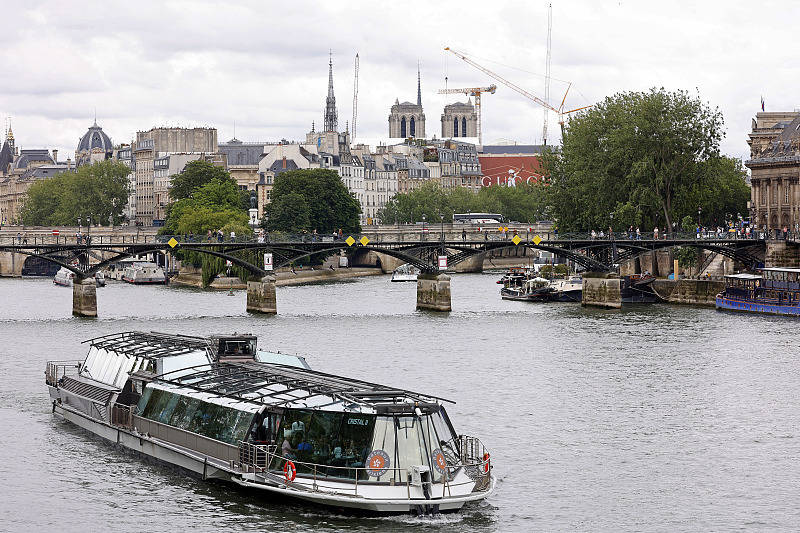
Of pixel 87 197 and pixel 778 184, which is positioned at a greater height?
pixel 87 197

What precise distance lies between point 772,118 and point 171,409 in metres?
117

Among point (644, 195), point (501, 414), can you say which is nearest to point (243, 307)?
point (644, 195)

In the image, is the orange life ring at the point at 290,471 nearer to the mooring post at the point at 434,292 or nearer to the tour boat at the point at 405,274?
the mooring post at the point at 434,292

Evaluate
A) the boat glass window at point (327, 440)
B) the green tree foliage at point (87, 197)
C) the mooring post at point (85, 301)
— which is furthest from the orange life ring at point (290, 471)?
the green tree foliage at point (87, 197)

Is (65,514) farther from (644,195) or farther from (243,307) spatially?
(644,195)

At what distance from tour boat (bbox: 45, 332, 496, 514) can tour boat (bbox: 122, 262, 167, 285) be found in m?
97.7

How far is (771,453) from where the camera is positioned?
39.9 meters

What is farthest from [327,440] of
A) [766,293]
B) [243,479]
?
[766,293]

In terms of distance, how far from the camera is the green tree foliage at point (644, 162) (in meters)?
107

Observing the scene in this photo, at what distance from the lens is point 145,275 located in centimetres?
13900

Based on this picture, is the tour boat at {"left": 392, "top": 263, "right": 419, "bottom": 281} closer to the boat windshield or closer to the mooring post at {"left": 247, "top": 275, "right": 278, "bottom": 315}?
the mooring post at {"left": 247, "top": 275, "right": 278, "bottom": 315}

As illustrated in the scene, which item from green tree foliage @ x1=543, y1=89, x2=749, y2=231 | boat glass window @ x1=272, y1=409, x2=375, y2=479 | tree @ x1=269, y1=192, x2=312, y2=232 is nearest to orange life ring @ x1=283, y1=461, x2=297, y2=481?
boat glass window @ x1=272, y1=409, x2=375, y2=479

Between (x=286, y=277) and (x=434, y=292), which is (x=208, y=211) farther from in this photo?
(x=434, y=292)

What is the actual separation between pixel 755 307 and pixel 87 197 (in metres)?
125
